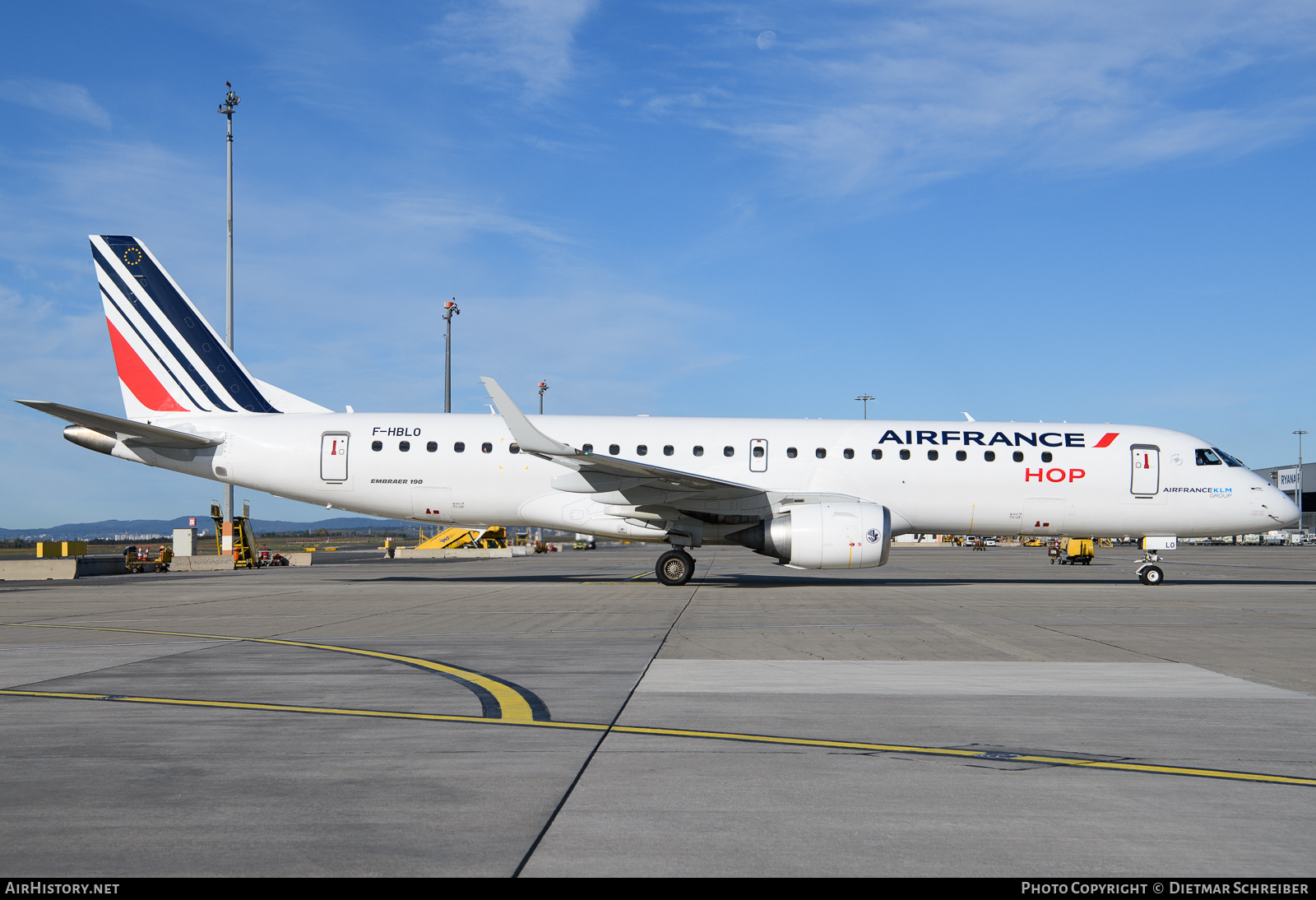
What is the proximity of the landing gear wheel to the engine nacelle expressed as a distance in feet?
7.28

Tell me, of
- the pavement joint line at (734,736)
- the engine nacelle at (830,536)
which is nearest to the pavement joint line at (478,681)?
the pavement joint line at (734,736)

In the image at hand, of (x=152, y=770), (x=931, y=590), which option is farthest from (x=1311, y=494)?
(x=152, y=770)

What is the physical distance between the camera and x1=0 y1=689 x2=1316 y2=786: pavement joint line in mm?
5027

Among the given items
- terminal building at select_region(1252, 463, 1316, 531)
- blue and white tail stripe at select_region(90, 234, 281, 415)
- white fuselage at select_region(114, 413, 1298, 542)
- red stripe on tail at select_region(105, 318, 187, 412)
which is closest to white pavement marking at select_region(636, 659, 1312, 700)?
white fuselage at select_region(114, 413, 1298, 542)

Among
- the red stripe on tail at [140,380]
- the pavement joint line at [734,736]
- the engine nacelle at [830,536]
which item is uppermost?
the red stripe on tail at [140,380]

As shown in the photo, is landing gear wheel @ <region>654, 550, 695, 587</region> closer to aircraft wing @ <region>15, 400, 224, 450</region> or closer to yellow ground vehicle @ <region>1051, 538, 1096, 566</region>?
aircraft wing @ <region>15, 400, 224, 450</region>

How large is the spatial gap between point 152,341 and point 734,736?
71.1 feet

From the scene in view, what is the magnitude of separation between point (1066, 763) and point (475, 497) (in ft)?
58.1

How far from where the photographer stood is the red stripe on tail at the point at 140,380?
22672 millimetres

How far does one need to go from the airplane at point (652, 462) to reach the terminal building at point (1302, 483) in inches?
4283

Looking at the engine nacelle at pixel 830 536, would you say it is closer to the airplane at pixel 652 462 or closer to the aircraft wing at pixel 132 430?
the airplane at pixel 652 462

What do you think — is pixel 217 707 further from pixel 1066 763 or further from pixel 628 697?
pixel 1066 763

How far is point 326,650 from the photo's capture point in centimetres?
1009

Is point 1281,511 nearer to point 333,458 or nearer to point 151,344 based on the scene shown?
point 333,458
